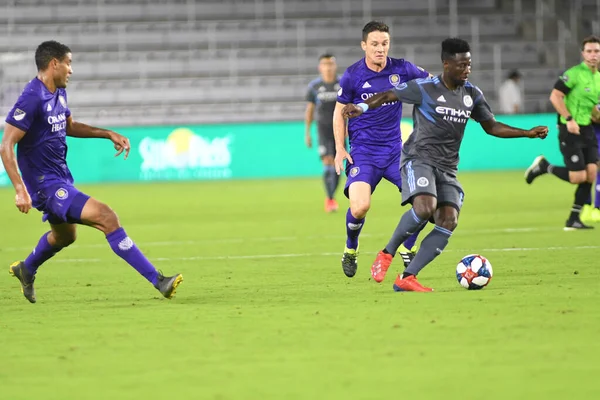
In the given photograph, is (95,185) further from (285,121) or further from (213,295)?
(213,295)

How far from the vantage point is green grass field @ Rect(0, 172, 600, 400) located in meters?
4.92

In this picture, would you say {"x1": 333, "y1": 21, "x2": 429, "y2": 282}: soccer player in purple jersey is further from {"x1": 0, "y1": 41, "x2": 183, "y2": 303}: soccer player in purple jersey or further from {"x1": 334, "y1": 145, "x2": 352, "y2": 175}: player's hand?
{"x1": 0, "y1": 41, "x2": 183, "y2": 303}: soccer player in purple jersey

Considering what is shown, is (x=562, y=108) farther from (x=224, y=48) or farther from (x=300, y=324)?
(x=224, y=48)

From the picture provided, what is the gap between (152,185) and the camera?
81.3 feet

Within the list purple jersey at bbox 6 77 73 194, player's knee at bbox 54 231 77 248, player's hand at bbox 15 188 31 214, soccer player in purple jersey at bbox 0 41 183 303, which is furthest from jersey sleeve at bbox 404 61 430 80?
player's hand at bbox 15 188 31 214

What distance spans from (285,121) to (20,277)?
18233 mm

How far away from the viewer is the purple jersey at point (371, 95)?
917cm

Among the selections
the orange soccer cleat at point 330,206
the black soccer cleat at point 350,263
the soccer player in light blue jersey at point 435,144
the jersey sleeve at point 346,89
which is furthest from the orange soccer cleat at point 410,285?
the orange soccer cleat at point 330,206

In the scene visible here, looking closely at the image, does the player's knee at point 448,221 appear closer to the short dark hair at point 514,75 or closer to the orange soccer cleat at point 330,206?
the orange soccer cleat at point 330,206

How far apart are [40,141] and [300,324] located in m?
2.55

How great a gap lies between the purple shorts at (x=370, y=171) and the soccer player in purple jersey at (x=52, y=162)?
208 cm

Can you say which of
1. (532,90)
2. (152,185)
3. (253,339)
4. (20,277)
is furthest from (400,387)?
A: (532,90)

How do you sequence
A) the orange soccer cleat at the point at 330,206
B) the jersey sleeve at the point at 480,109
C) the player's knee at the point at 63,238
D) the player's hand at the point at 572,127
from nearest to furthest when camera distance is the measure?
the player's knee at the point at 63,238, the jersey sleeve at the point at 480,109, the player's hand at the point at 572,127, the orange soccer cleat at the point at 330,206

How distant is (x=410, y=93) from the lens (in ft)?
26.9
